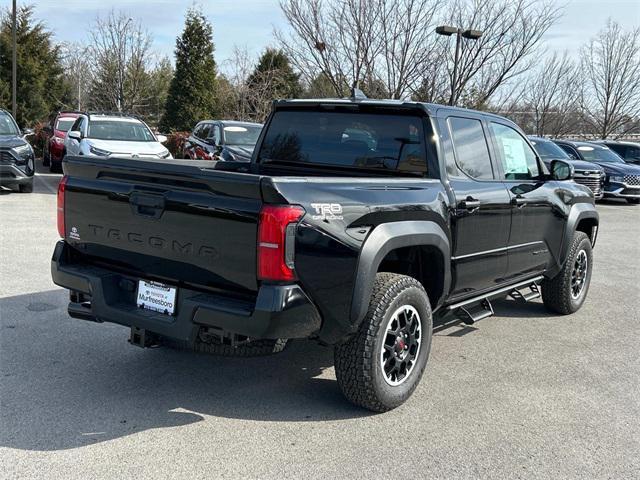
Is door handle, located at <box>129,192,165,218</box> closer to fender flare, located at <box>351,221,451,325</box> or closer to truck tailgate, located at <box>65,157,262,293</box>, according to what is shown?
truck tailgate, located at <box>65,157,262,293</box>

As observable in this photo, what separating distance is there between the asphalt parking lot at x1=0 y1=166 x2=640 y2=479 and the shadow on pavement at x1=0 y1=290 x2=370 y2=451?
0.5 inches

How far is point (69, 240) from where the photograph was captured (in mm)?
4172

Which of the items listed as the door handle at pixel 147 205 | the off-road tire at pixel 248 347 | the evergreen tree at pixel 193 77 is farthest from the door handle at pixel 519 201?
the evergreen tree at pixel 193 77

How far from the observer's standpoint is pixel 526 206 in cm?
539

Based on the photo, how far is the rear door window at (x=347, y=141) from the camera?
Result: 456 cm

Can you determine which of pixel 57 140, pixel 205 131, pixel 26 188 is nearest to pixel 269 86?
pixel 57 140

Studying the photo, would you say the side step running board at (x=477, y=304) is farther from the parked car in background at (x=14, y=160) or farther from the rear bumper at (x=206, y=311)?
the parked car in background at (x=14, y=160)

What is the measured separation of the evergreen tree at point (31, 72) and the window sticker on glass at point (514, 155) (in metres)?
35.3

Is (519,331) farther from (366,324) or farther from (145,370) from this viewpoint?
(145,370)

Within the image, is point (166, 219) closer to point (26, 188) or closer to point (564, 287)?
point (564, 287)

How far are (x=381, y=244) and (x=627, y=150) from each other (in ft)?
71.0

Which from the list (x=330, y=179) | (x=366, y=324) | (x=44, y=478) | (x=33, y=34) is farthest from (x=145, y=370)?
(x=33, y=34)

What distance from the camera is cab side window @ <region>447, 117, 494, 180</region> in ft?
15.5

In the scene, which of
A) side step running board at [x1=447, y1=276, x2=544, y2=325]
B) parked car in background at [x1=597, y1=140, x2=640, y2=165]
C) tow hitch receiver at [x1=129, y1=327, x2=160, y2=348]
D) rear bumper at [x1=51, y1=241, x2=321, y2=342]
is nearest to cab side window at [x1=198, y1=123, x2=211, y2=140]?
side step running board at [x1=447, y1=276, x2=544, y2=325]
